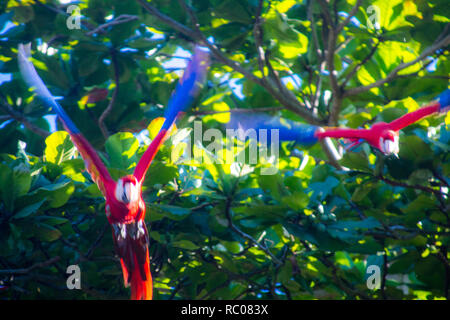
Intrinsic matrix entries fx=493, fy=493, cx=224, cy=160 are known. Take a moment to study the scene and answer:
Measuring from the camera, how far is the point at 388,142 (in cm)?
179

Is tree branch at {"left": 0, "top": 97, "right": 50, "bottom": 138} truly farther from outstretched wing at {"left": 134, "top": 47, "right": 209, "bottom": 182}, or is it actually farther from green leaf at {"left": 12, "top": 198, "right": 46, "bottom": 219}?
outstretched wing at {"left": 134, "top": 47, "right": 209, "bottom": 182}

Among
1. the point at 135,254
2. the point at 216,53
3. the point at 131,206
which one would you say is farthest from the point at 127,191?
the point at 216,53

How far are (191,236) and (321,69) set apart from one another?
1420 millimetres

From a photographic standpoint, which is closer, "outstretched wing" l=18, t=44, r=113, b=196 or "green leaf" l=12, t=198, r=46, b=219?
"outstretched wing" l=18, t=44, r=113, b=196

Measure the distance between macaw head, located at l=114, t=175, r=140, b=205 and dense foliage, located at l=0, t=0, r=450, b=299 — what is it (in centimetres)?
31

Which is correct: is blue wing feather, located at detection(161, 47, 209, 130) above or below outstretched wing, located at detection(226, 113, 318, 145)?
above

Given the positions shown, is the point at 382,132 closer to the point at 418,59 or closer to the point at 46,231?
the point at 418,59

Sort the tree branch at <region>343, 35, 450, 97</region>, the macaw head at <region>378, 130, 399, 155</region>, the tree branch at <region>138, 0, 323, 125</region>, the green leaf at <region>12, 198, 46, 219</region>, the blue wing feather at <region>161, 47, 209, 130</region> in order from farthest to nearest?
the tree branch at <region>138, 0, 323, 125</region>
the tree branch at <region>343, 35, 450, 97</region>
the green leaf at <region>12, 198, 46, 219</region>
the macaw head at <region>378, 130, 399, 155</region>
the blue wing feather at <region>161, 47, 209, 130</region>

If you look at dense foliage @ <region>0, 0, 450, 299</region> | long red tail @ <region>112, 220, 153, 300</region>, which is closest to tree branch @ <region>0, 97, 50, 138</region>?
dense foliage @ <region>0, 0, 450, 299</region>

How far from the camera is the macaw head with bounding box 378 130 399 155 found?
1.79 metres

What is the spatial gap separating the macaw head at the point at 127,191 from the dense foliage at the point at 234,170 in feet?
1.03

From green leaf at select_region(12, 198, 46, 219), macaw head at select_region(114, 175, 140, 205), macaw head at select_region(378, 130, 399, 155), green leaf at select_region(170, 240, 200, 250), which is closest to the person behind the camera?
macaw head at select_region(114, 175, 140, 205)

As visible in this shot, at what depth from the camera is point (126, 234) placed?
5.07 feet

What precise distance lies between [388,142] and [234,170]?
0.65 m
